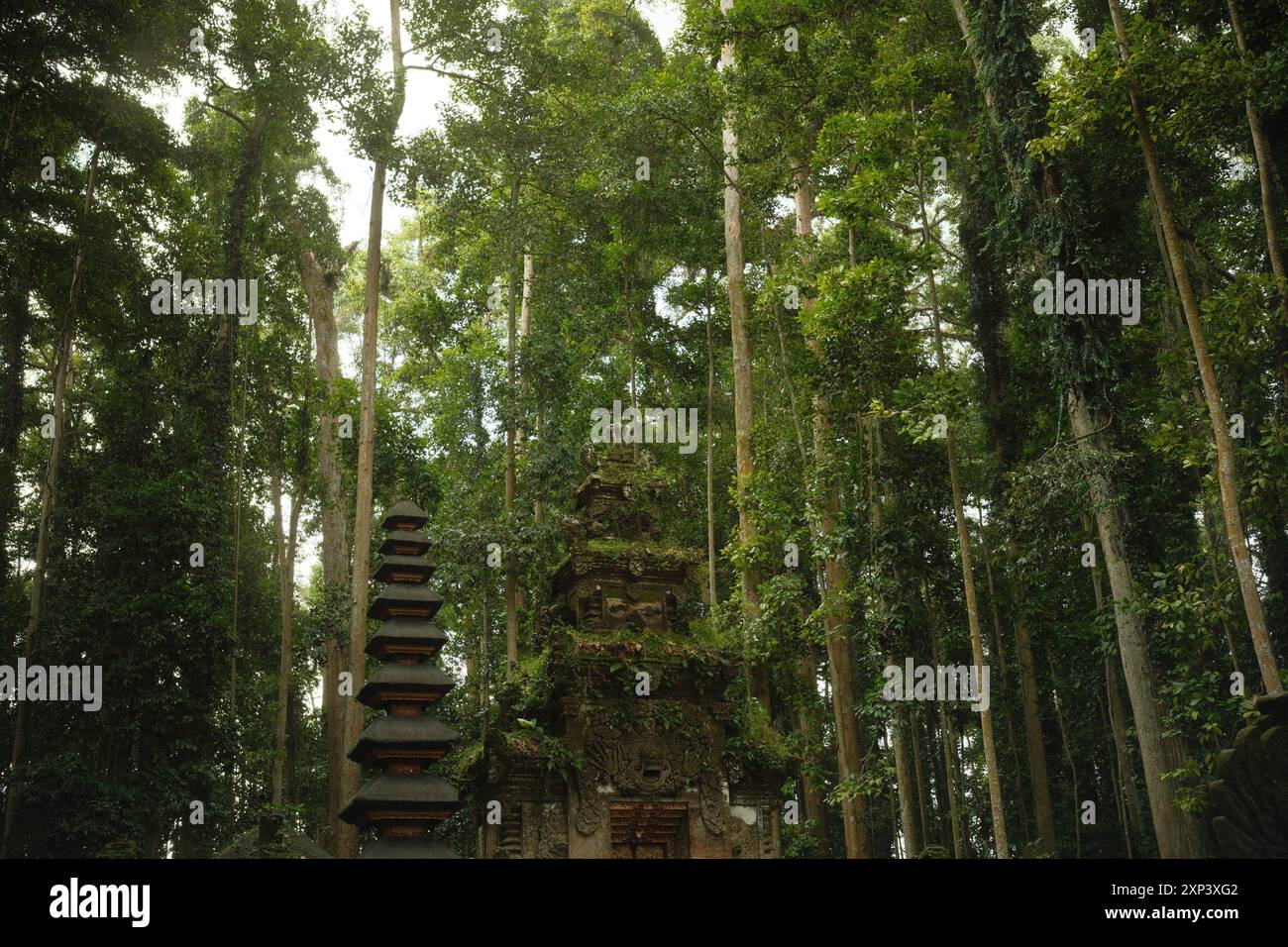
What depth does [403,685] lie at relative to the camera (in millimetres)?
6980

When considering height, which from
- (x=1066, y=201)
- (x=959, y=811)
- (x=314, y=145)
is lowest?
(x=959, y=811)

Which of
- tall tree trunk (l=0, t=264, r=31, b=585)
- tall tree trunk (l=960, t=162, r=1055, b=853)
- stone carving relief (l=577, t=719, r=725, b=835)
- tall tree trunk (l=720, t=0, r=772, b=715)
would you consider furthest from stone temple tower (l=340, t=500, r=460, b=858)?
tall tree trunk (l=0, t=264, r=31, b=585)

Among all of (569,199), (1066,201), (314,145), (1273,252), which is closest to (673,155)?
(569,199)

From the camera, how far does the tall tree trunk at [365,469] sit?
12805 mm

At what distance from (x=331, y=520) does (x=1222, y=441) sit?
14.5 m

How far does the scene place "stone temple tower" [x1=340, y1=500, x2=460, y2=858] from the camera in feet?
21.8

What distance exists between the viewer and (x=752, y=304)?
52.3 ft

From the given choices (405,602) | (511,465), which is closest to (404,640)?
(405,602)

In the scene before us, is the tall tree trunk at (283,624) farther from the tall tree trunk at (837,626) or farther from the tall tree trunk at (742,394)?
the tall tree trunk at (837,626)

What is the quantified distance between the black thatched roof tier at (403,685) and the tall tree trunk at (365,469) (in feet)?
15.8

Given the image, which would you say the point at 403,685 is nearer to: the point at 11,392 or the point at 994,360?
the point at 994,360

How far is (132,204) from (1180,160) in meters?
17.0

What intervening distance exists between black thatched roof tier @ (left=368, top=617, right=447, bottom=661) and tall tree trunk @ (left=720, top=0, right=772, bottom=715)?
6.81 m
